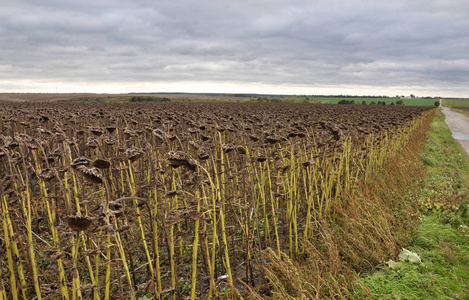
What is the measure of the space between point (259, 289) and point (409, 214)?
155 inches

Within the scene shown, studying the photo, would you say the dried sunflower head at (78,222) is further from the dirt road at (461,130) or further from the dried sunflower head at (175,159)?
the dirt road at (461,130)

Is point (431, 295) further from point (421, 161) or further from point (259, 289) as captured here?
point (421, 161)

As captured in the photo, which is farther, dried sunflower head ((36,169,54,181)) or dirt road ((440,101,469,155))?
dirt road ((440,101,469,155))

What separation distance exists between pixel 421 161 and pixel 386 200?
6.71 m

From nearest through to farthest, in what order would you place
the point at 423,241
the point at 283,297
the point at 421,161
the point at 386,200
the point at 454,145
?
the point at 283,297 < the point at 423,241 < the point at 386,200 < the point at 421,161 < the point at 454,145

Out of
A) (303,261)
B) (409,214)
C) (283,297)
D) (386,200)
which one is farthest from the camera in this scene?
(386,200)

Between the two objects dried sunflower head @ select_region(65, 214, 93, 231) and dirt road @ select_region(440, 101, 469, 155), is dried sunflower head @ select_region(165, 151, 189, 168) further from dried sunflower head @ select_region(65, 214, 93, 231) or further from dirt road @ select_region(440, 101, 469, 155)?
dirt road @ select_region(440, 101, 469, 155)

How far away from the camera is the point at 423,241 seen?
573cm

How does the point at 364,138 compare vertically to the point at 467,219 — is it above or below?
above

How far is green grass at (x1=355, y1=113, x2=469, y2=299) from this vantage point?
4.27m

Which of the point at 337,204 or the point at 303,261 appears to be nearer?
the point at 303,261

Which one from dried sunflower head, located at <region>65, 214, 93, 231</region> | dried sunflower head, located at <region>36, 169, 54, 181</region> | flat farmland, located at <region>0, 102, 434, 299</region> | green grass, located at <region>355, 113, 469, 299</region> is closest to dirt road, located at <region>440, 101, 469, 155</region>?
green grass, located at <region>355, 113, 469, 299</region>

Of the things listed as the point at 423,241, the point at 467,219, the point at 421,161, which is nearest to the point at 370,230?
the point at 423,241

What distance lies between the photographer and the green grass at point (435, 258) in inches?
168
